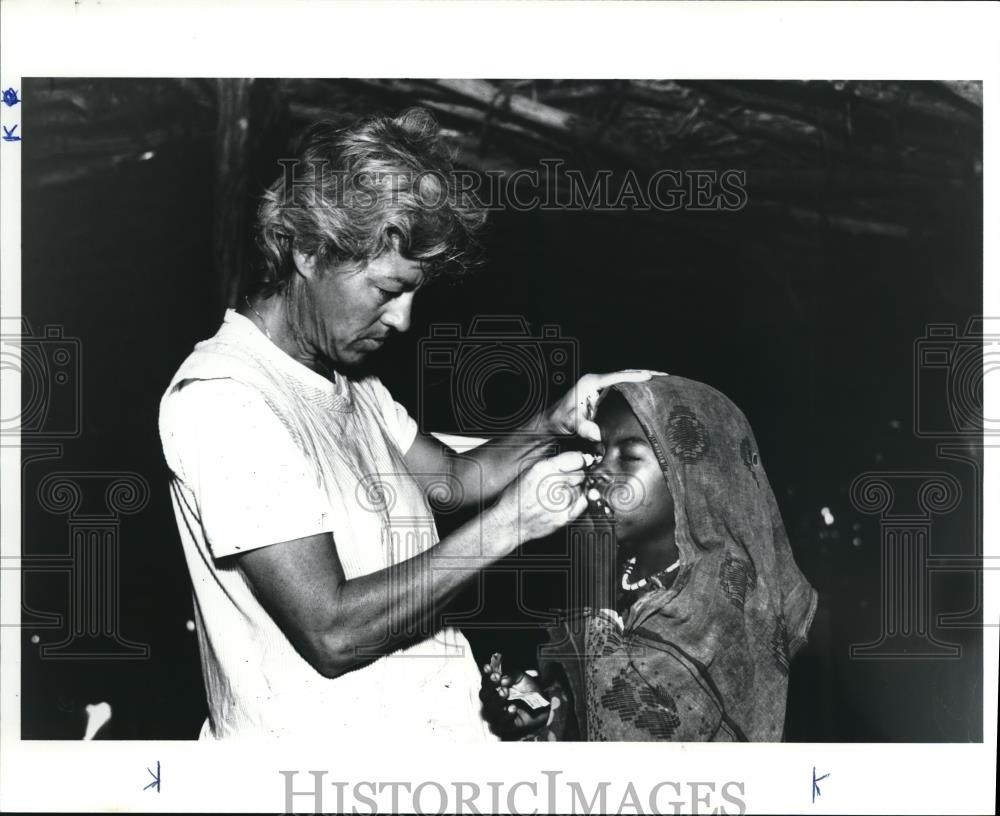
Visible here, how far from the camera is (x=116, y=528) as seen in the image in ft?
10.6

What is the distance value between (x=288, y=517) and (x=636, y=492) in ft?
3.41

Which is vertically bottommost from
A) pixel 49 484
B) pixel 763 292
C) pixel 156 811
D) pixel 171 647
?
pixel 156 811

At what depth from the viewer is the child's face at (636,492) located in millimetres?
3201

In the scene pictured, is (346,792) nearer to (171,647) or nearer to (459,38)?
(171,647)

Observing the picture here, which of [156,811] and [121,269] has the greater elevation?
[121,269]

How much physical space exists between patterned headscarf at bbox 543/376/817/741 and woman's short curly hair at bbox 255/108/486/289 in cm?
71

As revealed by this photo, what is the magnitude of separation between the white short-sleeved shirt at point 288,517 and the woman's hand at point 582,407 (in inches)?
17.8

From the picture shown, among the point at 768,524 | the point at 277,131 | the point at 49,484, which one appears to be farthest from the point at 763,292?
the point at 49,484

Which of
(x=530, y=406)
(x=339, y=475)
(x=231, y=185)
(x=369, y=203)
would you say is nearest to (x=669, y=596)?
(x=530, y=406)

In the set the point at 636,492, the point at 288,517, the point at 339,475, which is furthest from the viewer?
the point at 636,492

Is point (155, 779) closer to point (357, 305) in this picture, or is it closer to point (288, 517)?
point (288, 517)

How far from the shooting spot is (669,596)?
319 cm

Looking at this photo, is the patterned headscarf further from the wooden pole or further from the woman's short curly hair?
the wooden pole

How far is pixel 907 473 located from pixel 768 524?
18.9 inches
